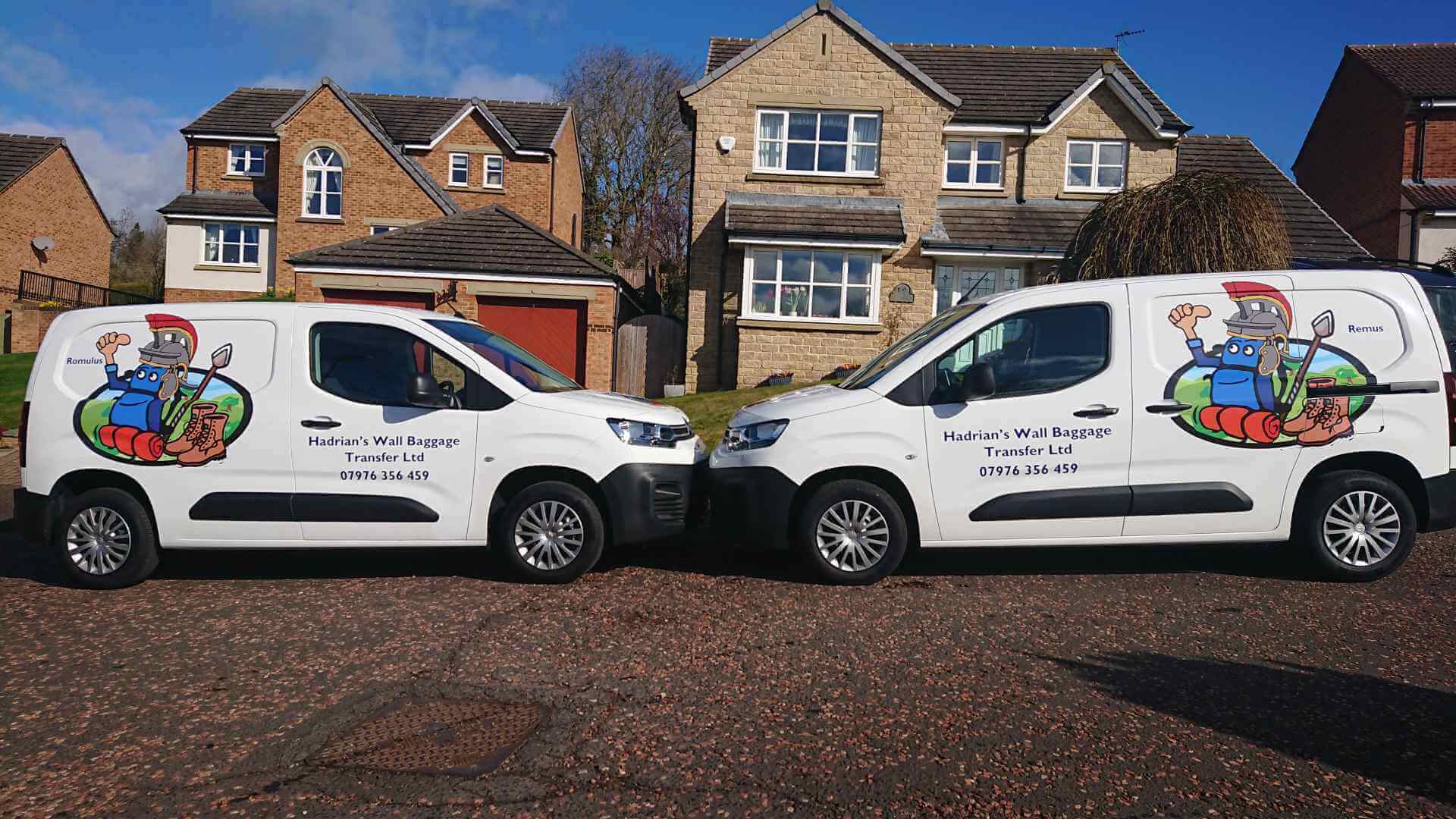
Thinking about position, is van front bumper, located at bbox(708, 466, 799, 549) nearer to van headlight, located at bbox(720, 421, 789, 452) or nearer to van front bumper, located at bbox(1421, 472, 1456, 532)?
van headlight, located at bbox(720, 421, 789, 452)

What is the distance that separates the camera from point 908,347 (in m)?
6.91

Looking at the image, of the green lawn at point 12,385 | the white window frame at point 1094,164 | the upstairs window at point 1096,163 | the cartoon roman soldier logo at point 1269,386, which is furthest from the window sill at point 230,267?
the cartoon roman soldier logo at point 1269,386

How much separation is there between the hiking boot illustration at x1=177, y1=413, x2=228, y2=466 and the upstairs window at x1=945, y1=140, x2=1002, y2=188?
18.3 m

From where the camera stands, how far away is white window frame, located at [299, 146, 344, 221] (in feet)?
95.2

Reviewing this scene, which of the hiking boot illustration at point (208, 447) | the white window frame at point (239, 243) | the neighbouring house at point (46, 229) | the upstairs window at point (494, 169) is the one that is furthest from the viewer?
the neighbouring house at point (46, 229)

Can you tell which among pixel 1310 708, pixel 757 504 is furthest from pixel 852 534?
pixel 1310 708

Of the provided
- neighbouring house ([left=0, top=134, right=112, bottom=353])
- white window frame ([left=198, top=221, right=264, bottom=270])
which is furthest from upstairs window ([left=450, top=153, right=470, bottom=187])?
neighbouring house ([left=0, top=134, right=112, bottom=353])

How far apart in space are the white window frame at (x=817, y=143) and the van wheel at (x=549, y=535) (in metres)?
15.2

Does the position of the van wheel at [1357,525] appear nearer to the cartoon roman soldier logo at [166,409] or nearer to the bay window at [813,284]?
the cartoon roman soldier logo at [166,409]

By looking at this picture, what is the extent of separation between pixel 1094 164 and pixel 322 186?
22.4 metres

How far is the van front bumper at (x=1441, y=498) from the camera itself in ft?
20.6

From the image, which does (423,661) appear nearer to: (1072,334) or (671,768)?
(671,768)

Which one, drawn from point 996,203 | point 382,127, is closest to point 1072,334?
point 996,203

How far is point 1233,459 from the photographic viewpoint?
631 cm
